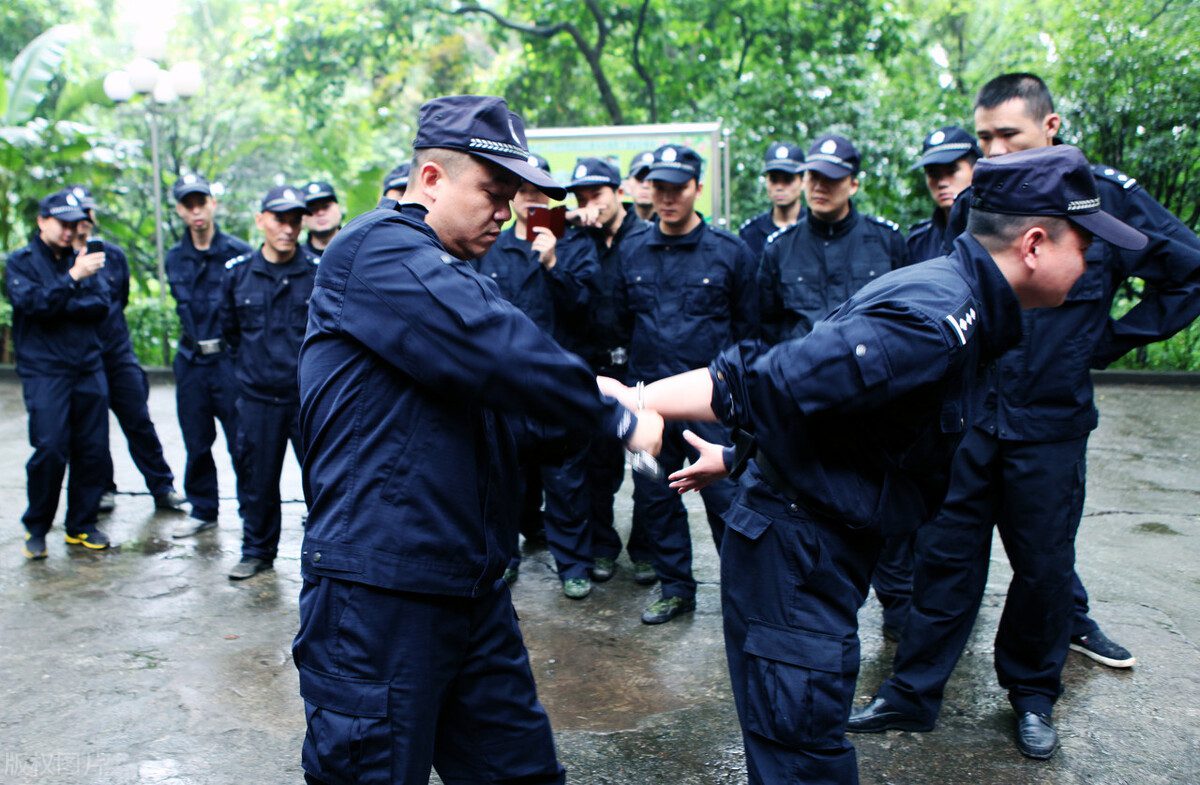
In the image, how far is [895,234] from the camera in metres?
5.23

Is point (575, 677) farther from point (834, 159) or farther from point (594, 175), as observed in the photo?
point (594, 175)

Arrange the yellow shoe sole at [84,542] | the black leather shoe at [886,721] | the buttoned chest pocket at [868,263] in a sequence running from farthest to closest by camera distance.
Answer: the yellow shoe sole at [84,542] → the buttoned chest pocket at [868,263] → the black leather shoe at [886,721]

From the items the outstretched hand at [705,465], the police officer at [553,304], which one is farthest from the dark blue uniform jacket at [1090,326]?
the police officer at [553,304]

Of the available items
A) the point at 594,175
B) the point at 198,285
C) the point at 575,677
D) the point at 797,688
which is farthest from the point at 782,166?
the point at 797,688

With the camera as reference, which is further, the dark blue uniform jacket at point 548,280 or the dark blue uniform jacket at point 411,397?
the dark blue uniform jacket at point 548,280

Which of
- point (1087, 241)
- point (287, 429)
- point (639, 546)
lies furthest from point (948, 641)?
point (287, 429)

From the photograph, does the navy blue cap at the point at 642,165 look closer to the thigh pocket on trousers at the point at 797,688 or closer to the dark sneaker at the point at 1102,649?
the dark sneaker at the point at 1102,649

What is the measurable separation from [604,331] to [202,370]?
2.66m

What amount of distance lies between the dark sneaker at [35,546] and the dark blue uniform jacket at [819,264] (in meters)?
4.17

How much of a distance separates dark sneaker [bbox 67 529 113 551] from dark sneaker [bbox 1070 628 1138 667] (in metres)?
5.08

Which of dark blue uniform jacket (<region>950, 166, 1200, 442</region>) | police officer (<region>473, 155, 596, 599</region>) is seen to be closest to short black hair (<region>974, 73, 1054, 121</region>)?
dark blue uniform jacket (<region>950, 166, 1200, 442</region>)

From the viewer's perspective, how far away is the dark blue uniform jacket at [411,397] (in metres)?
2.25

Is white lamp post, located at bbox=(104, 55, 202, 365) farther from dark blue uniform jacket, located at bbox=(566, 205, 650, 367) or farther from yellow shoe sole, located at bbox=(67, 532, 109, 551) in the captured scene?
dark blue uniform jacket, located at bbox=(566, 205, 650, 367)

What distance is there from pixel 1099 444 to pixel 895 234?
13.9 feet
